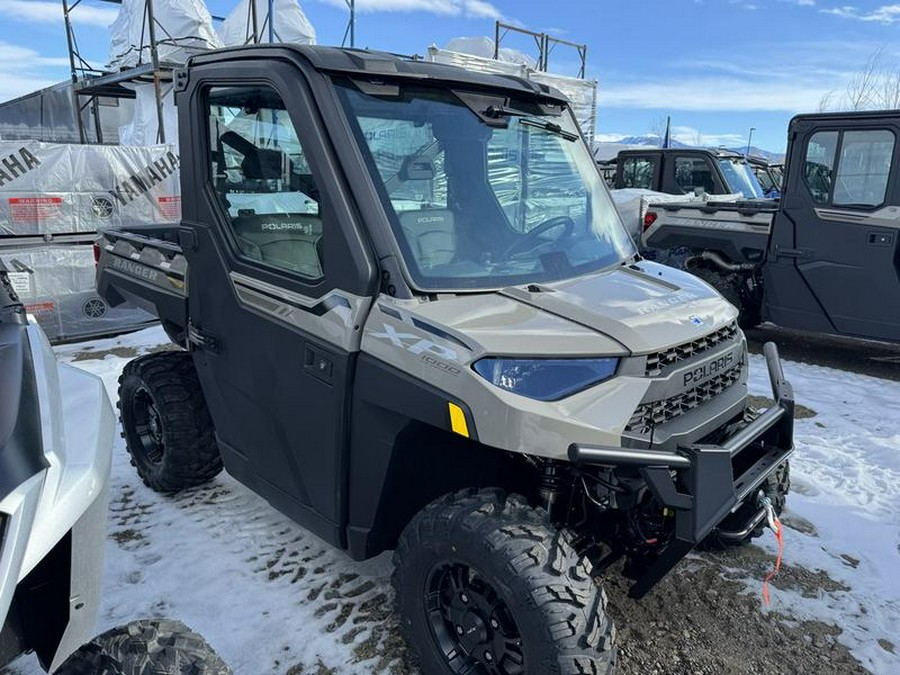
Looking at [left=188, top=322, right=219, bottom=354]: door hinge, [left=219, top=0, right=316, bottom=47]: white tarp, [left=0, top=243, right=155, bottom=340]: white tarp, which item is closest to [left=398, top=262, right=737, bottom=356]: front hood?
[left=188, top=322, right=219, bottom=354]: door hinge

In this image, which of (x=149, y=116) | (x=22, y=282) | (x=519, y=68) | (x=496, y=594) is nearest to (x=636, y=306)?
(x=496, y=594)

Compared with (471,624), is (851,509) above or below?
below

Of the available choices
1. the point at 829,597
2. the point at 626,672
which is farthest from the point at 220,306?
the point at 829,597

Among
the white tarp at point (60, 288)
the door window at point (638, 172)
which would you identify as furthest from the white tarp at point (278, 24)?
the white tarp at point (60, 288)

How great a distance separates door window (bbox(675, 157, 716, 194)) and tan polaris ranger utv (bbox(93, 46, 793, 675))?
870cm

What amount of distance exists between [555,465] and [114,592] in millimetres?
2131

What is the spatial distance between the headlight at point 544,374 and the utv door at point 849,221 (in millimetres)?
5173

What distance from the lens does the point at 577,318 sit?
2.32 meters

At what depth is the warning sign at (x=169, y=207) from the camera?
839 cm

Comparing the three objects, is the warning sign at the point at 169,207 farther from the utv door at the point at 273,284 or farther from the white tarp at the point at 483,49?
the white tarp at the point at 483,49

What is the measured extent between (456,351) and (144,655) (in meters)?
1.18

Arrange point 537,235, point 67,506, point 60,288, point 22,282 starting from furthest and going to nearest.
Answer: point 60,288, point 22,282, point 537,235, point 67,506

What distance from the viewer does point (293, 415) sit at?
2.74 m

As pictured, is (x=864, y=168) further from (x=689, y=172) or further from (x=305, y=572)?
(x=305, y=572)
